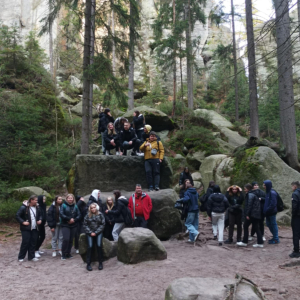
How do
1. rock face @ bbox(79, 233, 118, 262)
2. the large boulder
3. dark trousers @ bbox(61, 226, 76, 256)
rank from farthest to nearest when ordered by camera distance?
1. the large boulder
2. dark trousers @ bbox(61, 226, 76, 256)
3. rock face @ bbox(79, 233, 118, 262)

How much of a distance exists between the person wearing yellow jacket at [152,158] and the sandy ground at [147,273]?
2274 millimetres

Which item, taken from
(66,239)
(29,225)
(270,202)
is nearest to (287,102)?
(270,202)

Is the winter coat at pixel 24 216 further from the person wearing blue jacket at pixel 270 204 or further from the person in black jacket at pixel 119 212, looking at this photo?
the person wearing blue jacket at pixel 270 204

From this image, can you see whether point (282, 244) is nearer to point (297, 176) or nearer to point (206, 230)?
point (206, 230)

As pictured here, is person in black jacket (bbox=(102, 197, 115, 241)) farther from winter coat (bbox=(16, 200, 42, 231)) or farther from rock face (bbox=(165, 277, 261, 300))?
rock face (bbox=(165, 277, 261, 300))

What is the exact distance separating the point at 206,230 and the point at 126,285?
17.1ft

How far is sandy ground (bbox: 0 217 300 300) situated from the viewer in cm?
496

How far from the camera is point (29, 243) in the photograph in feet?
24.6

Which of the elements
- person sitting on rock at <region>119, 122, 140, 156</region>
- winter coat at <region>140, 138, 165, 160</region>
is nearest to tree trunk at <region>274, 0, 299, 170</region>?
winter coat at <region>140, 138, 165, 160</region>

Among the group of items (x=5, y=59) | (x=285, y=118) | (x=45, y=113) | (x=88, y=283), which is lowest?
(x=88, y=283)

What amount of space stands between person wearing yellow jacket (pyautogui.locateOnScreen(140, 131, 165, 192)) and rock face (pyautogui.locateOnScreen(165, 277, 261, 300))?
5.20 meters

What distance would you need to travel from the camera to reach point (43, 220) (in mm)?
7855

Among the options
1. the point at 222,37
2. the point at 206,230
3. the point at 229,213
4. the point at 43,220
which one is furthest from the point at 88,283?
the point at 222,37

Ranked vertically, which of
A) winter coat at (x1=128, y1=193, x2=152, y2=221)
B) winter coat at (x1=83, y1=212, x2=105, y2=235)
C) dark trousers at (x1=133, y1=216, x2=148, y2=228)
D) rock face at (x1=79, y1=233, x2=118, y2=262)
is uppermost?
winter coat at (x1=128, y1=193, x2=152, y2=221)
